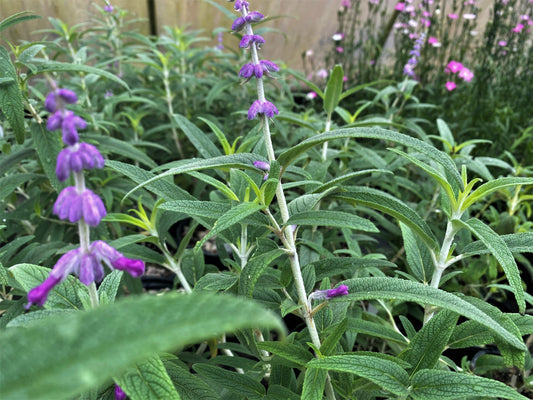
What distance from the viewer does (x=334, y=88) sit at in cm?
142

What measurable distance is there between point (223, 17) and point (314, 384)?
12.0 feet

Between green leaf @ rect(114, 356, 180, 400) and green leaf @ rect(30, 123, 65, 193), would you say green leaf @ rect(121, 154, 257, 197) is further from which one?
green leaf @ rect(30, 123, 65, 193)

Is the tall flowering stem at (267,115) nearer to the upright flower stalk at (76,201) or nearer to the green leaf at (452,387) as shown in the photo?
the green leaf at (452,387)

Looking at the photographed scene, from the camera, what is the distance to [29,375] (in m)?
0.27

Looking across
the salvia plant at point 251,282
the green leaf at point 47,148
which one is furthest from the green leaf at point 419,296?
the green leaf at point 47,148

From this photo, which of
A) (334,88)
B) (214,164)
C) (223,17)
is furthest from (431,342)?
(223,17)

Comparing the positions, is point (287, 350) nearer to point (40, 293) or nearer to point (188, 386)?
point (188, 386)

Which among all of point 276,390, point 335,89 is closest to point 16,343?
point 276,390

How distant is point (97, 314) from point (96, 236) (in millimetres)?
1169

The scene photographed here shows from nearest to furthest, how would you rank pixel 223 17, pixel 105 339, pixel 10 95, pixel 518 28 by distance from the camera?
pixel 105 339
pixel 10 95
pixel 518 28
pixel 223 17

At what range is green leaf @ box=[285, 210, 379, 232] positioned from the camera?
0.74 m

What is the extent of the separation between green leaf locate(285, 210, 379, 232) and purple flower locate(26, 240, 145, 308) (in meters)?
0.35

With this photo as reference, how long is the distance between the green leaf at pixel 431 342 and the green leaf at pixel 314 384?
17 cm

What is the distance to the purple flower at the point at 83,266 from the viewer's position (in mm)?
495
